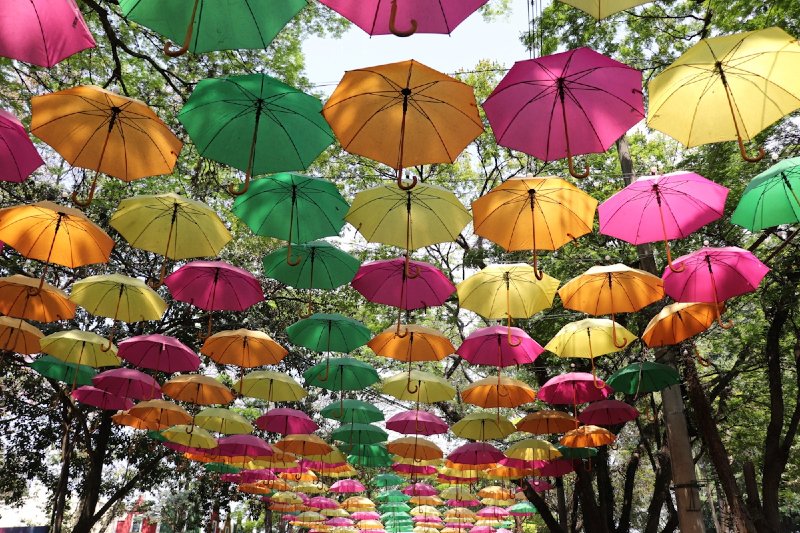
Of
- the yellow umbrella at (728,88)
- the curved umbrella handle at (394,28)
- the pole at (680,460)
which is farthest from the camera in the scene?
the pole at (680,460)

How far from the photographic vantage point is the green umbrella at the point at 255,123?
4113 mm

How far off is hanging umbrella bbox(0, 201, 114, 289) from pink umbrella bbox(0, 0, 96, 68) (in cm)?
254

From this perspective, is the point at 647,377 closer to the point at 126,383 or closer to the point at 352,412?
the point at 352,412

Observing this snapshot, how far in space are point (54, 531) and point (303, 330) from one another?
8.75 m

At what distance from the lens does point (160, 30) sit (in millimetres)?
3268

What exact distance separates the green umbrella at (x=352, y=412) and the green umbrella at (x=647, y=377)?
13.9 ft

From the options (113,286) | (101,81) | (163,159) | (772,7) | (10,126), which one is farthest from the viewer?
(101,81)

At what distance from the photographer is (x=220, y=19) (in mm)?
3242

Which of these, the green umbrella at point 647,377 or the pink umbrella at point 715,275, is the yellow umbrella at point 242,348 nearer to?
the green umbrella at point 647,377

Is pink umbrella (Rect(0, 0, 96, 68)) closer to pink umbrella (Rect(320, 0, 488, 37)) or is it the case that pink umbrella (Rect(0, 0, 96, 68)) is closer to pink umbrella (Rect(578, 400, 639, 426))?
pink umbrella (Rect(320, 0, 488, 37))

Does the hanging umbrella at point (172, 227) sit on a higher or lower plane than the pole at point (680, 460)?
higher

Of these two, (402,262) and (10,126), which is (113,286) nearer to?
(10,126)

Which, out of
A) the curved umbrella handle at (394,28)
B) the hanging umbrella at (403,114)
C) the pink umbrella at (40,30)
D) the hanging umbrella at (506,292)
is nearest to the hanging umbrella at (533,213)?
the hanging umbrella at (403,114)

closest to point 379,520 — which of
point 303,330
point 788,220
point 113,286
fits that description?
point 303,330
